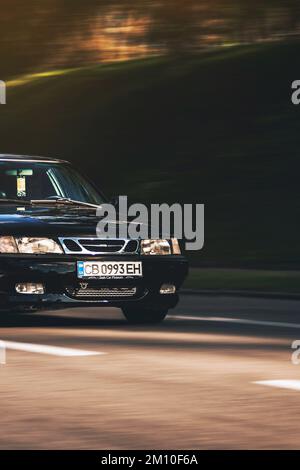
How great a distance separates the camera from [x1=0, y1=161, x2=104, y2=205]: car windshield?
15.8 m

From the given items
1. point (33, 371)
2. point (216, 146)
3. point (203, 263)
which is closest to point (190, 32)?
Answer: point (216, 146)

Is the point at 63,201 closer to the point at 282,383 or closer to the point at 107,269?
the point at 107,269

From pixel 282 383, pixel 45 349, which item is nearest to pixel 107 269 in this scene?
pixel 45 349

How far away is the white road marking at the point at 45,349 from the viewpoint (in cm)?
1231

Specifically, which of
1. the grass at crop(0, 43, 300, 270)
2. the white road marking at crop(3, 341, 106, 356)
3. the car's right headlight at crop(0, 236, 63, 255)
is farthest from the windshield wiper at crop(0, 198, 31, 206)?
the grass at crop(0, 43, 300, 270)

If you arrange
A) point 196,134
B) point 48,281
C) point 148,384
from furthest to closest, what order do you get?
1. point 196,134
2. point 48,281
3. point 148,384

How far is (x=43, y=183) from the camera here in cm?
1614

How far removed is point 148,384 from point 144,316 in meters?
5.22

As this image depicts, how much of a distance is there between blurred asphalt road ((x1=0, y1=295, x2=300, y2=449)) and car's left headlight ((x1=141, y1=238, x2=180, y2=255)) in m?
0.70

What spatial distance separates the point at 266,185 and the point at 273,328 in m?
22.3

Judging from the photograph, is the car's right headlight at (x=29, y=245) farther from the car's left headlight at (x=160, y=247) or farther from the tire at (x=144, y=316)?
the tire at (x=144, y=316)

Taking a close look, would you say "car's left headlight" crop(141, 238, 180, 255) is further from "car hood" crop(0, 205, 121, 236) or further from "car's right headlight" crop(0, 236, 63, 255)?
"car's right headlight" crop(0, 236, 63, 255)

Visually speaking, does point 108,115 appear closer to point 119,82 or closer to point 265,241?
point 119,82

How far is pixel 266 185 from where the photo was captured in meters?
37.2
